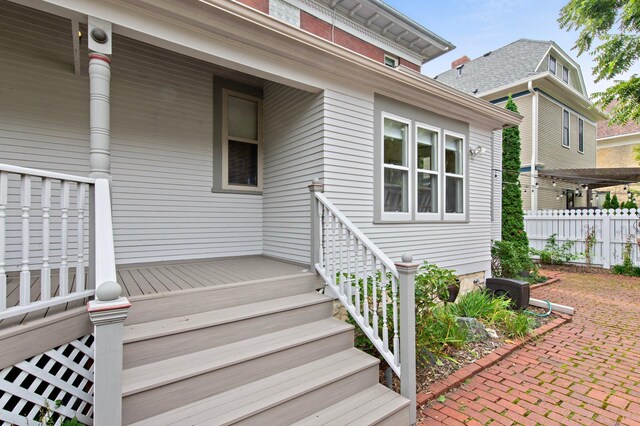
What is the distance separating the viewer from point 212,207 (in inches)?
187

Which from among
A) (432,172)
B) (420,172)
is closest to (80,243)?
(420,172)

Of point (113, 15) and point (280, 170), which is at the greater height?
point (113, 15)

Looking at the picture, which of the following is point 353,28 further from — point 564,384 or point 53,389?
point 53,389

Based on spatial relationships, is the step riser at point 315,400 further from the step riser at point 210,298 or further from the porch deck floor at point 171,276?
the porch deck floor at point 171,276

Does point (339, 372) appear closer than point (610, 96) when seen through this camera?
Yes

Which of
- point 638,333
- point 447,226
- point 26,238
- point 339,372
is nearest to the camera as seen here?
point 26,238

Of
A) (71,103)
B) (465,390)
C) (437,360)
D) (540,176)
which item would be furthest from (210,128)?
(540,176)

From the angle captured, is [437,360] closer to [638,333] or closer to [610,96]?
[638,333]

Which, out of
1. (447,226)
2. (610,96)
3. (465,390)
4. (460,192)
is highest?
(610,96)

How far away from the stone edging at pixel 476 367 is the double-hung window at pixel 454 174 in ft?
7.36

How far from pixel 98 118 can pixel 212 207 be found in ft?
7.17

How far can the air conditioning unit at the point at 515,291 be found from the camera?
5.06 m

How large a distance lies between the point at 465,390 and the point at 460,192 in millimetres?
3918

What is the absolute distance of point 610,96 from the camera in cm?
988
